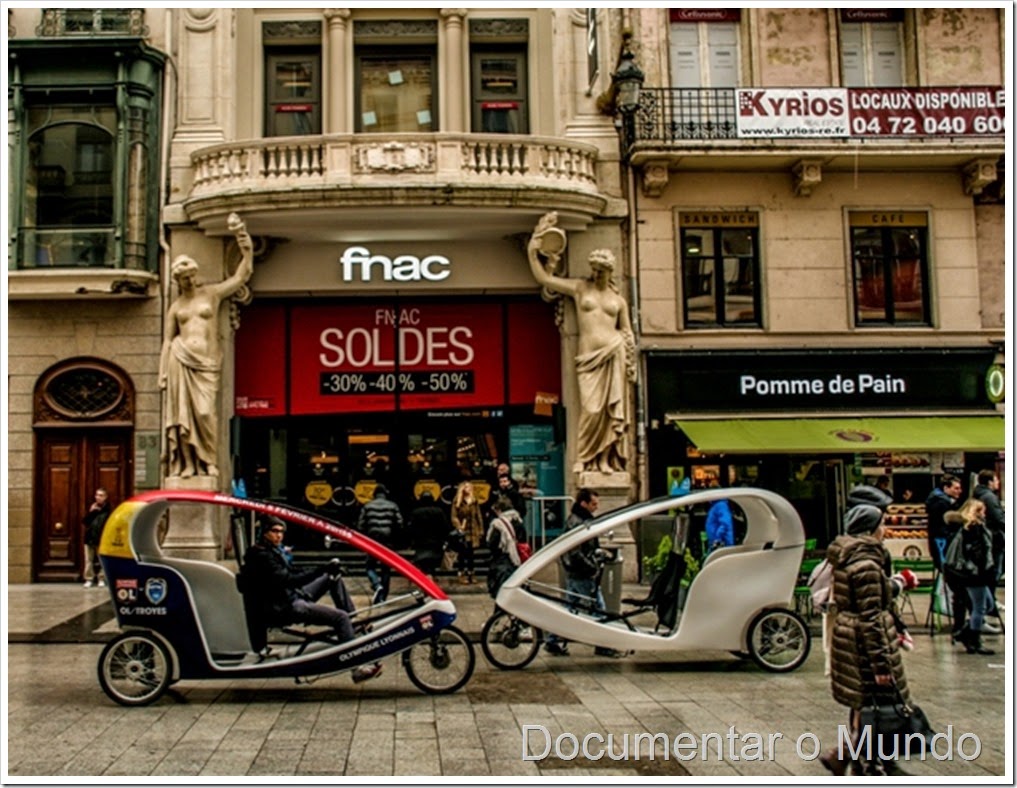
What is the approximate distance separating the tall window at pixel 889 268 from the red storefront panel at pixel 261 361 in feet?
35.1

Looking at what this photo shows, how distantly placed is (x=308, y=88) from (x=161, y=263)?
430 centimetres

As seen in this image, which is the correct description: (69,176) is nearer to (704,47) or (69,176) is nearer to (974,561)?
(704,47)

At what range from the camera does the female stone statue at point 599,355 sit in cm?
1797

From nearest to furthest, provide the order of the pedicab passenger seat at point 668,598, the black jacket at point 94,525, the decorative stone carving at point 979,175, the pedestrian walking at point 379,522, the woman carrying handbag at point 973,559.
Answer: the pedicab passenger seat at point 668,598 → the woman carrying handbag at point 973,559 → the pedestrian walking at point 379,522 → the black jacket at point 94,525 → the decorative stone carving at point 979,175

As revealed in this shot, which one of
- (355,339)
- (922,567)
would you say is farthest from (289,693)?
(355,339)

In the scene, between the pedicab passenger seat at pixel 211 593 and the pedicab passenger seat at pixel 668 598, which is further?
the pedicab passenger seat at pixel 668 598

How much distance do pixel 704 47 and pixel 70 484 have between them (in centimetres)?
1409

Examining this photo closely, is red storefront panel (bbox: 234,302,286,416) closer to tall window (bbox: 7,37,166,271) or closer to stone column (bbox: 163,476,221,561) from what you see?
stone column (bbox: 163,476,221,561)

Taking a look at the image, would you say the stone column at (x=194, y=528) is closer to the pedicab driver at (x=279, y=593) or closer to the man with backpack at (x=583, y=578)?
the man with backpack at (x=583, y=578)

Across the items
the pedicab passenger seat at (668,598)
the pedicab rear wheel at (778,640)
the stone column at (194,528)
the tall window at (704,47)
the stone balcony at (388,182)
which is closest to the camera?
the pedicab rear wheel at (778,640)

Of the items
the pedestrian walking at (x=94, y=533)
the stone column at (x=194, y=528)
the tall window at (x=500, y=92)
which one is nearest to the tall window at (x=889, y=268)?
the tall window at (x=500, y=92)

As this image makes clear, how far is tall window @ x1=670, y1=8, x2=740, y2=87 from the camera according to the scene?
19.3 meters

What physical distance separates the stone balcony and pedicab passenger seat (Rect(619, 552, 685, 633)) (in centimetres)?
861

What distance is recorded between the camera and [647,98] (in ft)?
61.3
